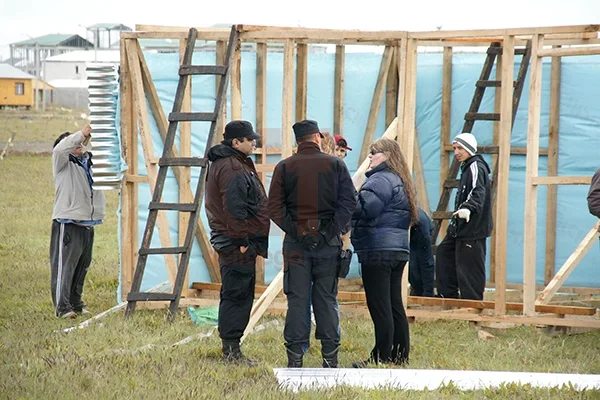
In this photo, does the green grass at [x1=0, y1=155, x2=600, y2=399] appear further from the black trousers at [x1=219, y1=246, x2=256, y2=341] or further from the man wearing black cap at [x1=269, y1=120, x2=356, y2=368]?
the man wearing black cap at [x1=269, y1=120, x2=356, y2=368]

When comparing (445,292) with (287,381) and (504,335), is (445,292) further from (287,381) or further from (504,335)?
(287,381)

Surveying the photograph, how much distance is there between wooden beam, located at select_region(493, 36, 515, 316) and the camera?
9312 millimetres

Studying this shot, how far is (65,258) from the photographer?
32.7 ft

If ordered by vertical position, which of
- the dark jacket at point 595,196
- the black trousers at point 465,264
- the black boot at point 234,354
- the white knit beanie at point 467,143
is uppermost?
the white knit beanie at point 467,143

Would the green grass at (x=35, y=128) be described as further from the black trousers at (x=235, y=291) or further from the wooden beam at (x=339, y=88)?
the black trousers at (x=235, y=291)

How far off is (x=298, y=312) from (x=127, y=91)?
3.68 m

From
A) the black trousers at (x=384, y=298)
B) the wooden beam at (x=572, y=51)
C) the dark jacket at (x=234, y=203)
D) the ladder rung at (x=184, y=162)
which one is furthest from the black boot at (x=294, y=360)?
the wooden beam at (x=572, y=51)

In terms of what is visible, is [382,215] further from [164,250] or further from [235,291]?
[164,250]

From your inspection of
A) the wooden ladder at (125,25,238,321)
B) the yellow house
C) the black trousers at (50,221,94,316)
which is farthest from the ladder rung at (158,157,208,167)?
the yellow house

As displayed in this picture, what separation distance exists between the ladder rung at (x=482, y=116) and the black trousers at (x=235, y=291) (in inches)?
162

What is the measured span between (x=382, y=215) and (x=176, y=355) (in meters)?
1.89

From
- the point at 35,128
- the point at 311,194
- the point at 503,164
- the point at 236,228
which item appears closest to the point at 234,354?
the point at 236,228

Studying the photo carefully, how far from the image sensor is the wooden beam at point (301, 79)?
36.3ft

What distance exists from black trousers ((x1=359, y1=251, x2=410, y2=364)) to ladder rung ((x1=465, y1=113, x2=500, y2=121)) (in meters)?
3.63
